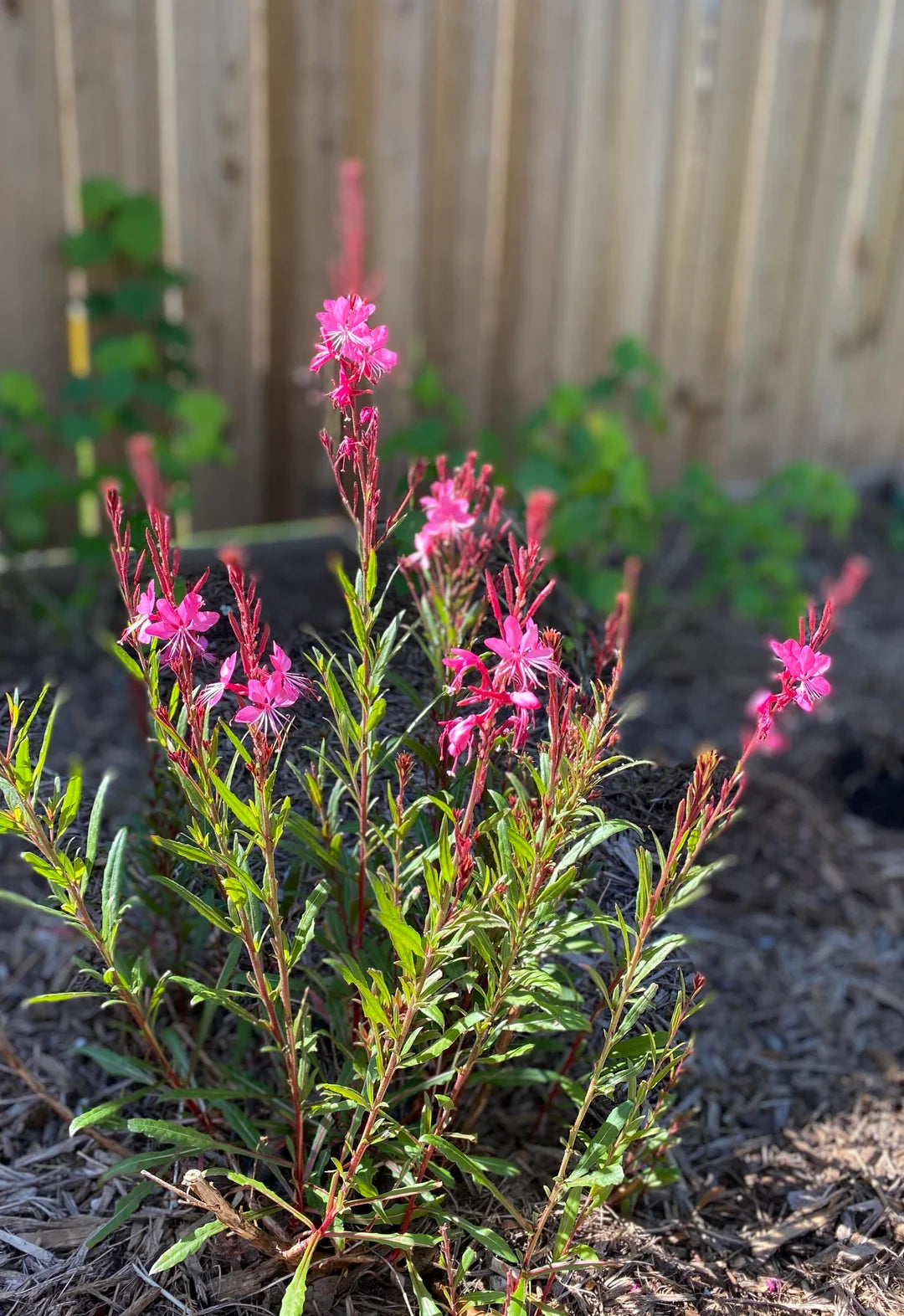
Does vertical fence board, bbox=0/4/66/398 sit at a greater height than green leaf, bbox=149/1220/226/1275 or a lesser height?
greater

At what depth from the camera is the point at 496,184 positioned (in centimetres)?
368

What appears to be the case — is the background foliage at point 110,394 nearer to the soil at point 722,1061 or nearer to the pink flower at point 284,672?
the soil at point 722,1061

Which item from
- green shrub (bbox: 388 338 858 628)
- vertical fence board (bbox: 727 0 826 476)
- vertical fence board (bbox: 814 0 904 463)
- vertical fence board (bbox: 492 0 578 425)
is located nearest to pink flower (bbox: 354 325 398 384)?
green shrub (bbox: 388 338 858 628)

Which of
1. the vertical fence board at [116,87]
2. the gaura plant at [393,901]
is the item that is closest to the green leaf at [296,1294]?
the gaura plant at [393,901]

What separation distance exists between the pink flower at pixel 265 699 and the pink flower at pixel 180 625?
0.08 m

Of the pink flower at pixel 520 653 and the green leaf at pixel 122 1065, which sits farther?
the green leaf at pixel 122 1065

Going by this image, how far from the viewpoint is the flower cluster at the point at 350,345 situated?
1.27 meters

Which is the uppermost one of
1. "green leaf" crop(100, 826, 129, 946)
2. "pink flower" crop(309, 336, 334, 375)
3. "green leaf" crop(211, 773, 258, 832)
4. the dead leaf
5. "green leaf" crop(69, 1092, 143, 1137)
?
"pink flower" crop(309, 336, 334, 375)

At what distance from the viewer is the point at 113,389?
10.1 feet

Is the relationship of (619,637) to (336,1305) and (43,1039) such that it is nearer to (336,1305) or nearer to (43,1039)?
(336,1305)

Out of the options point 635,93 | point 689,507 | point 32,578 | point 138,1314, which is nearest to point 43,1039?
point 138,1314

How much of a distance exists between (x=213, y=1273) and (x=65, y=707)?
171 centimetres

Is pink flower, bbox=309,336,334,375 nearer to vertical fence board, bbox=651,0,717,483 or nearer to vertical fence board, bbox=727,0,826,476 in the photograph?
vertical fence board, bbox=651,0,717,483

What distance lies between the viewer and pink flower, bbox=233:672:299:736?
3.96 feet
